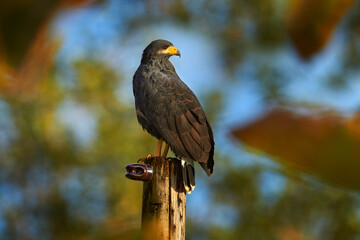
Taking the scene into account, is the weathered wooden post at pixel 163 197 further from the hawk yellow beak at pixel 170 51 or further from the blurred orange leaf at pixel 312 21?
the blurred orange leaf at pixel 312 21

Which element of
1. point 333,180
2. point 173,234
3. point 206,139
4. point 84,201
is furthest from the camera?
point 84,201

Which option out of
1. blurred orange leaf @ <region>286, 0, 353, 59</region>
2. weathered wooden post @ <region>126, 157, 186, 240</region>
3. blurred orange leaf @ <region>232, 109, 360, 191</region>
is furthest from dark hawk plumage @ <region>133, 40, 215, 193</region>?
blurred orange leaf @ <region>232, 109, 360, 191</region>

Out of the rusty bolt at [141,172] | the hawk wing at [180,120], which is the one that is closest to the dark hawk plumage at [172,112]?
the hawk wing at [180,120]

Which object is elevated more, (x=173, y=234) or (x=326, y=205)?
(x=326, y=205)

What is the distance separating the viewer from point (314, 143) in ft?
1.34

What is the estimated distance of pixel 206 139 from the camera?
3.60 metres

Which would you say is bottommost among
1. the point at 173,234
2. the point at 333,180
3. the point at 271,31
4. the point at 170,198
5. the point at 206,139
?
the point at 333,180

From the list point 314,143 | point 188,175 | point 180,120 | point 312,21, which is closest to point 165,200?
point 188,175

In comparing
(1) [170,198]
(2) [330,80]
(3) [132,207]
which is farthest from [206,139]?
(3) [132,207]

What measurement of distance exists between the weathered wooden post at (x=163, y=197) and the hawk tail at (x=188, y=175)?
46 millimetres

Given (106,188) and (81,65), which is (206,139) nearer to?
(106,188)

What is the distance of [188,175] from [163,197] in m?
0.25

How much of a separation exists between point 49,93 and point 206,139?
897 cm

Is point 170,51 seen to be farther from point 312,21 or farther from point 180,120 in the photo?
point 312,21
